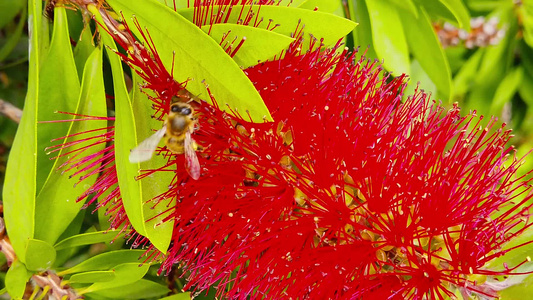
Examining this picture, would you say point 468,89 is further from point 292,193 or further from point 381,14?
point 292,193

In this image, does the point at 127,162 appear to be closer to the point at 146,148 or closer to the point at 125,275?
the point at 146,148

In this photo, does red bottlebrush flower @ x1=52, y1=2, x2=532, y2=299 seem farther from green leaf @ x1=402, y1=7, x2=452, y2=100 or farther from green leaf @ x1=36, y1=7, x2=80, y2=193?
green leaf @ x1=402, y1=7, x2=452, y2=100

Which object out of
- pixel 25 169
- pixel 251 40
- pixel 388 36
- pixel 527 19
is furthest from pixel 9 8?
pixel 527 19

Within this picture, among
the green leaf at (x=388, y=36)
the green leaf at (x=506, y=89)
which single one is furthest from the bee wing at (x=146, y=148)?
the green leaf at (x=506, y=89)

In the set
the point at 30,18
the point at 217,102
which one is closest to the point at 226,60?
the point at 217,102

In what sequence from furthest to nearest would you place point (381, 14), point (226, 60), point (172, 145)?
1. point (381, 14)
2. point (172, 145)
3. point (226, 60)

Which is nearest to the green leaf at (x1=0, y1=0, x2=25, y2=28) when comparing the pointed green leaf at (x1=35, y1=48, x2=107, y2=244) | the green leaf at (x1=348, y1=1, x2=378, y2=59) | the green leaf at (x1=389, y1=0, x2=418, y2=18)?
the pointed green leaf at (x1=35, y1=48, x2=107, y2=244)
